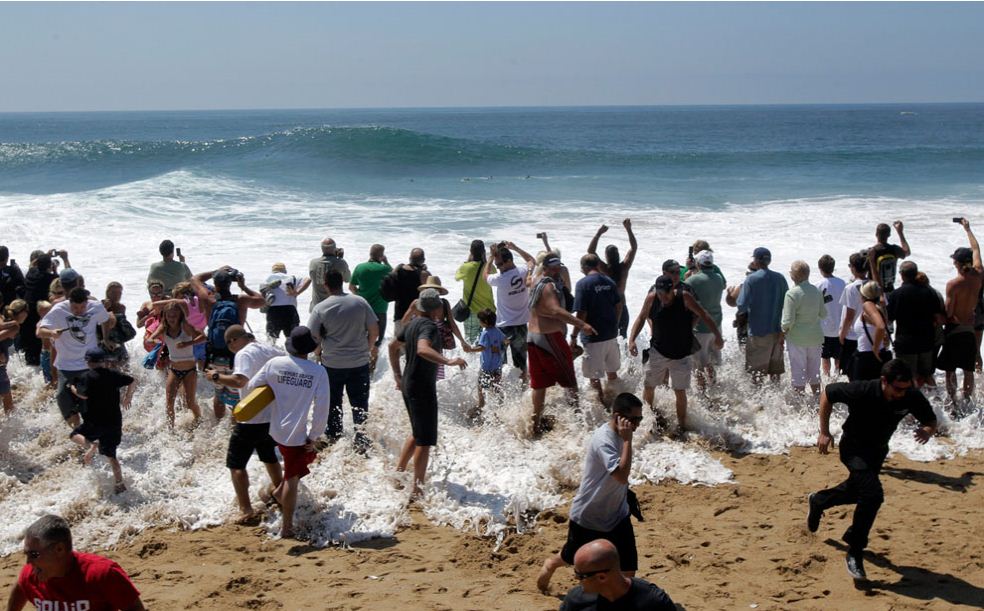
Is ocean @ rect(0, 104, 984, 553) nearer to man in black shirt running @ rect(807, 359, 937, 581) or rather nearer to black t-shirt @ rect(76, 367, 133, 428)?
black t-shirt @ rect(76, 367, 133, 428)

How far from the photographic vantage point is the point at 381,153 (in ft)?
127

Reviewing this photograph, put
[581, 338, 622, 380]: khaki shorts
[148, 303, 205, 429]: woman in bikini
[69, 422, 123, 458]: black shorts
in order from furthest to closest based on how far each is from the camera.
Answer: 1. [581, 338, 622, 380]: khaki shorts
2. [148, 303, 205, 429]: woman in bikini
3. [69, 422, 123, 458]: black shorts

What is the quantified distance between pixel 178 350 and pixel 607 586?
556cm

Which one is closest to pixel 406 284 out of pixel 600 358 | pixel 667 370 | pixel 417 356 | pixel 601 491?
pixel 600 358

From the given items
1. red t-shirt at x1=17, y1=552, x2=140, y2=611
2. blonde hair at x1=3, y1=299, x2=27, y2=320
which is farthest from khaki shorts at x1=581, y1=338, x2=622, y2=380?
red t-shirt at x1=17, y1=552, x2=140, y2=611

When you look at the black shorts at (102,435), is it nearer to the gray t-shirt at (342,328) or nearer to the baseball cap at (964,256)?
the gray t-shirt at (342,328)

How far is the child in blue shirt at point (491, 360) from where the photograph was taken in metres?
8.55

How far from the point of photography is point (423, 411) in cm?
680

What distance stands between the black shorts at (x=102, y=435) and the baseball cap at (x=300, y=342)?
5.96 ft

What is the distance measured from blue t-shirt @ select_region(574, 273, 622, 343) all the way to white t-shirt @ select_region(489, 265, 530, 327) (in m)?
0.83

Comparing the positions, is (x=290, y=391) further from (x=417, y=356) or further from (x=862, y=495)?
(x=862, y=495)

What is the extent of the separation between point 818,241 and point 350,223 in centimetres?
1043

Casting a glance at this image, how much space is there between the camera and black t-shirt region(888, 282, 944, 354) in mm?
7883

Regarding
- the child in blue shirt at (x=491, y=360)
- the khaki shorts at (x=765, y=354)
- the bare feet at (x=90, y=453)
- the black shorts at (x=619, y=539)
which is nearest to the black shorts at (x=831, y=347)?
the khaki shorts at (x=765, y=354)
